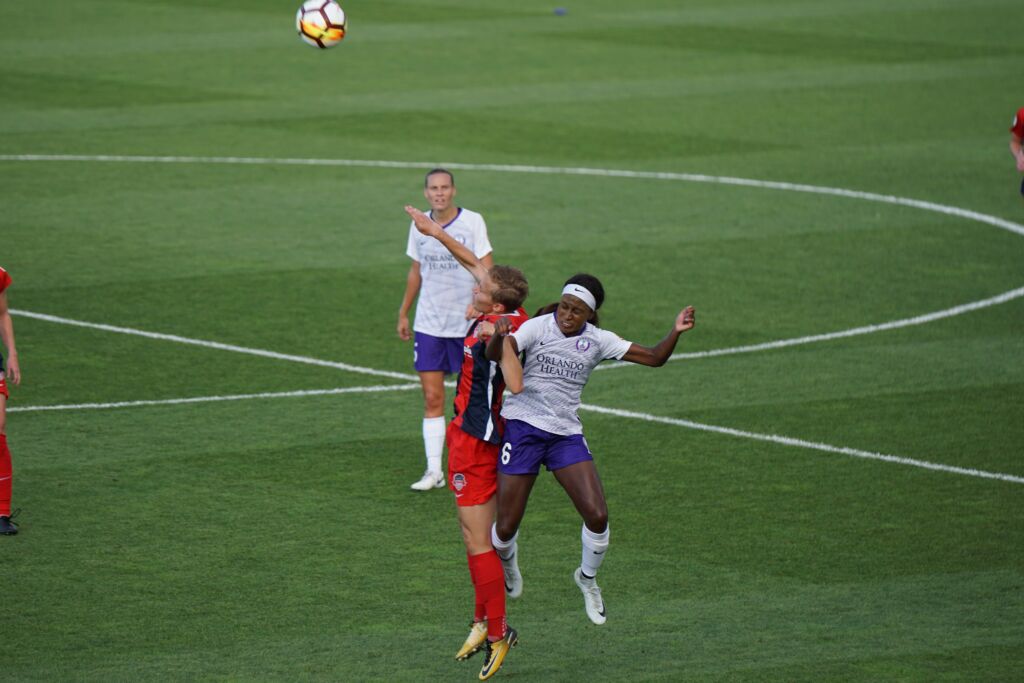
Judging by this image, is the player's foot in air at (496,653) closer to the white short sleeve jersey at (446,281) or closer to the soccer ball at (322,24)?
the white short sleeve jersey at (446,281)

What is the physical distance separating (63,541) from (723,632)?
4388mm

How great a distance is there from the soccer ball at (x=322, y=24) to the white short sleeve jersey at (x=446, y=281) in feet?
Answer: 17.5

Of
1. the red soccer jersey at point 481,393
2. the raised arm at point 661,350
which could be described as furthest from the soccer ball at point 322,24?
the raised arm at point 661,350

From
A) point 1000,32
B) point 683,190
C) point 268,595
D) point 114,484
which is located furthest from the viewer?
point 1000,32

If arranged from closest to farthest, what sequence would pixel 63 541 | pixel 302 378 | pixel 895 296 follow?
pixel 63 541
pixel 302 378
pixel 895 296

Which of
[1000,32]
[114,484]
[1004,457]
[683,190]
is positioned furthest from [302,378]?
[1000,32]

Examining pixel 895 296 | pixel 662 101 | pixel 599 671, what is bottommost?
pixel 599 671

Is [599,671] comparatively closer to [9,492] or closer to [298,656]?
[298,656]

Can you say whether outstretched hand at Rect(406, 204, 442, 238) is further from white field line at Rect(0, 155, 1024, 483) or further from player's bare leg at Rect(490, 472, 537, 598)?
white field line at Rect(0, 155, 1024, 483)

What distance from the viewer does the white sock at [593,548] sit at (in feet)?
30.8

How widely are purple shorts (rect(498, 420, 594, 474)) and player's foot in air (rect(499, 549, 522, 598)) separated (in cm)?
60

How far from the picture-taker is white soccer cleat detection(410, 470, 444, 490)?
1219cm

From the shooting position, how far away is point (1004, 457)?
12.8 m

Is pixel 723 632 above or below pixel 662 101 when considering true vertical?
below
